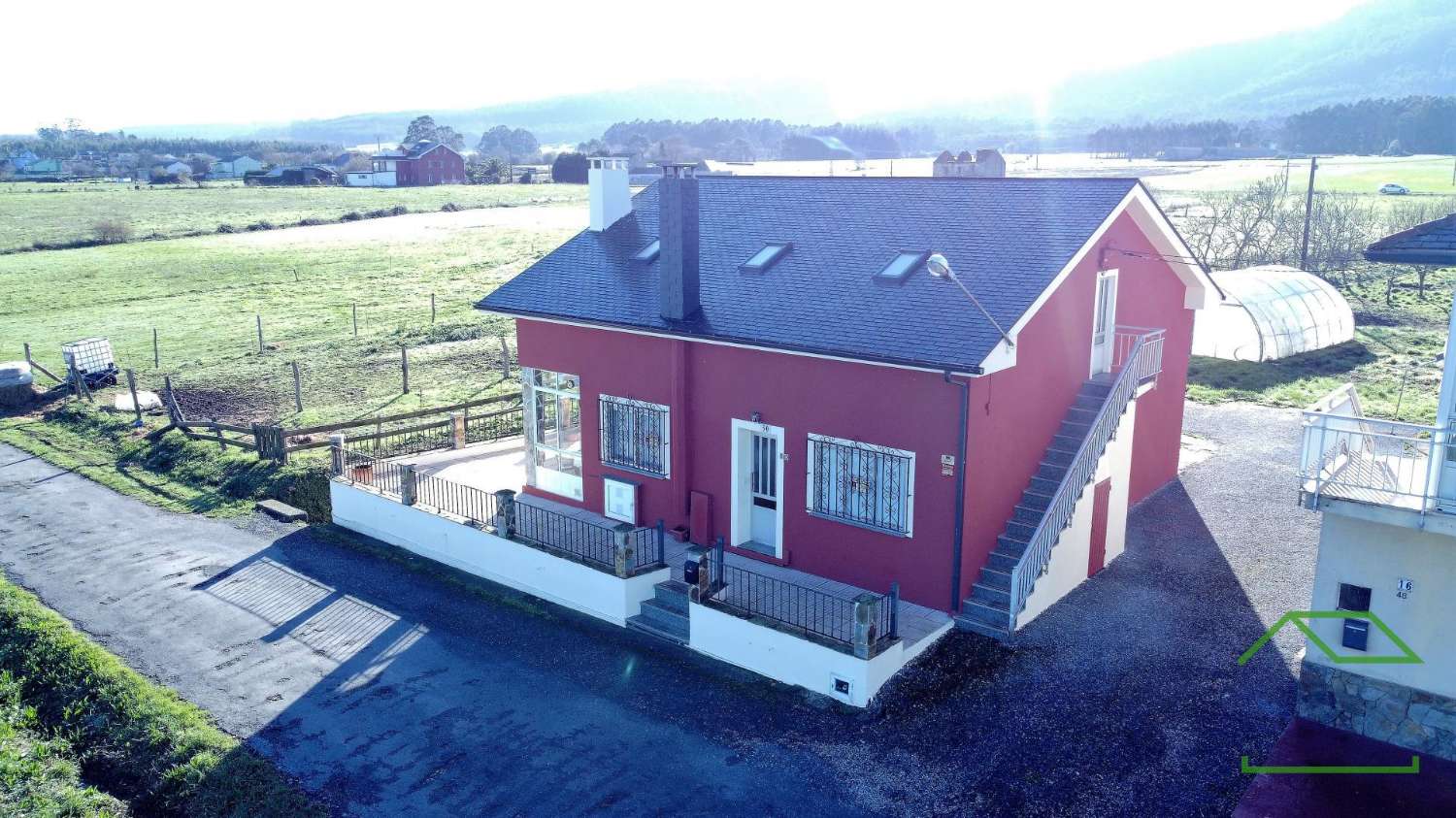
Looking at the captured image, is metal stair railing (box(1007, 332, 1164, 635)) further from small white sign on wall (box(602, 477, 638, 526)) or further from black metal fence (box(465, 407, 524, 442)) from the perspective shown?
black metal fence (box(465, 407, 524, 442))

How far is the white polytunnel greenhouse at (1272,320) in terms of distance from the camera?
3089cm

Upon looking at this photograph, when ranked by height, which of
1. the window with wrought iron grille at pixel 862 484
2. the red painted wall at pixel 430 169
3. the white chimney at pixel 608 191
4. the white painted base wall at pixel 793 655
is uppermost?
the red painted wall at pixel 430 169

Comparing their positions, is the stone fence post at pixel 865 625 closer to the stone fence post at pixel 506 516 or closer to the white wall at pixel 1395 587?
the white wall at pixel 1395 587

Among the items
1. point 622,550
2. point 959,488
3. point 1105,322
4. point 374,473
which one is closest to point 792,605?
point 622,550

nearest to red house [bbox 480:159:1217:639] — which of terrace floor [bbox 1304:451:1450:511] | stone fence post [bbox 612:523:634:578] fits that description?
stone fence post [bbox 612:523:634:578]

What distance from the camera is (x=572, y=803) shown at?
1089cm

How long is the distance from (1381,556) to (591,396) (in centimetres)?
1204

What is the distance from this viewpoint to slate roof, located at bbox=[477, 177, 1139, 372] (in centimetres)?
1409

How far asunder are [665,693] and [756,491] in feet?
13.5

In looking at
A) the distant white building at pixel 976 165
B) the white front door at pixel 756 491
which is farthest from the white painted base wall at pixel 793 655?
the distant white building at pixel 976 165

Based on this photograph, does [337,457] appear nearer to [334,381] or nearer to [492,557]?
[492,557]

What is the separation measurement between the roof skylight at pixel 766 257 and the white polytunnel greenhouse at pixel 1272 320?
19059 millimetres

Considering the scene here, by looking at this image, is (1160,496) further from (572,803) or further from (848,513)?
(572,803)

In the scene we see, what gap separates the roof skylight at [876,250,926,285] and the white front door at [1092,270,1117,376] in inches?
→ 134
